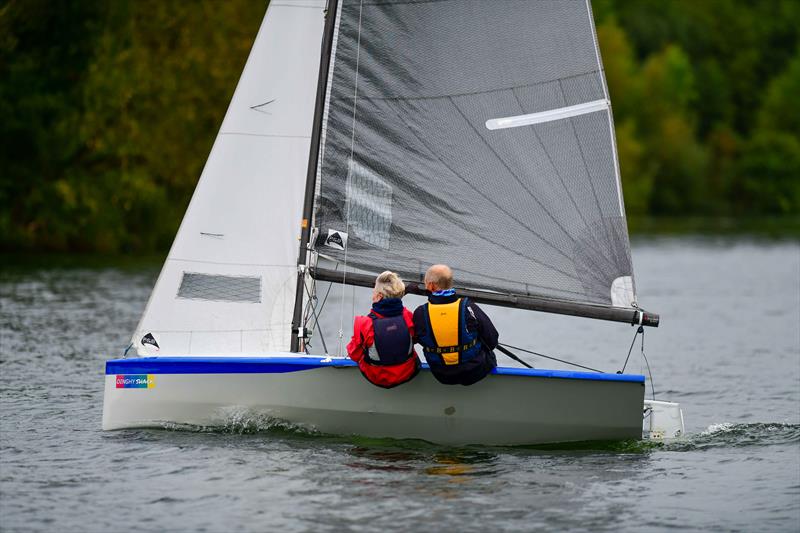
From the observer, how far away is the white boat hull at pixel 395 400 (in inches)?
418

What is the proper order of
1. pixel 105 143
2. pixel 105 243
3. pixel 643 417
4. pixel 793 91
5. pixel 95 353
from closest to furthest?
pixel 643 417 → pixel 95 353 → pixel 105 143 → pixel 105 243 → pixel 793 91

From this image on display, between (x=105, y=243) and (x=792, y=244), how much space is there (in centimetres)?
2203

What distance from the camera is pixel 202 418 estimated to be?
11039 mm

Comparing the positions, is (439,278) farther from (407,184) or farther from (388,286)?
(407,184)

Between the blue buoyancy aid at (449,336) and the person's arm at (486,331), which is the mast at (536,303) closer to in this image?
the person's arm at (486,331)

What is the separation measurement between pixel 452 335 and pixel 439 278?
500 mm

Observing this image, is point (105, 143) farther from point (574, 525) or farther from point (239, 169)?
point (574, 525)

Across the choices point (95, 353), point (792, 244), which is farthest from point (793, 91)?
point (95, 353)

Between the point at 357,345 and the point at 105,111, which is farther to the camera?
the point at 105,111

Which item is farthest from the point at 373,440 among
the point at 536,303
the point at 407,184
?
the point at 407,184

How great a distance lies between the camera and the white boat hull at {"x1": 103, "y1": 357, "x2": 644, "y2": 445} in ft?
34.8

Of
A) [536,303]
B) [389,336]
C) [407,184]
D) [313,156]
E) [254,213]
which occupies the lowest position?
[389,336]

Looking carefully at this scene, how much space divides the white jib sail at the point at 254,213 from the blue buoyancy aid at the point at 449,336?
1557mm

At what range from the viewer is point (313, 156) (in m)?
11.2
